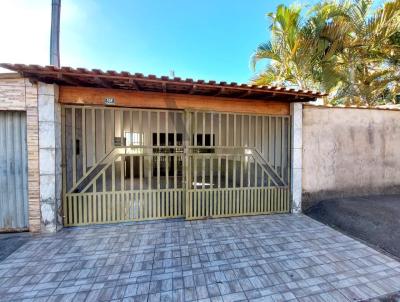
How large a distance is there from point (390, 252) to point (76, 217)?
575 centimetres

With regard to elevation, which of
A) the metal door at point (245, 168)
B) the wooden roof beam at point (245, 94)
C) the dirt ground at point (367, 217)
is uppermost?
the wooden roof beam at point (245, 94)

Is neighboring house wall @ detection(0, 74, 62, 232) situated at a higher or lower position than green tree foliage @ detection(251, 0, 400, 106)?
lower

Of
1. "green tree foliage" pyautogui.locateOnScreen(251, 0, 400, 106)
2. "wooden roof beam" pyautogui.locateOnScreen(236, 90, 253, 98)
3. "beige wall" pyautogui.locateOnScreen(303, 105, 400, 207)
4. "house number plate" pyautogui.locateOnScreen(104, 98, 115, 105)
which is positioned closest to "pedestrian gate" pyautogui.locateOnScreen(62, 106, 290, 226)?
"house number plate" pyautogui.locateOnScreen(104, 98, 115, 105)

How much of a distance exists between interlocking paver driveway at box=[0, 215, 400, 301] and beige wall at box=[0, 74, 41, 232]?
0.62 meters

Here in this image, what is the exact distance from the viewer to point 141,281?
2449 millimetres

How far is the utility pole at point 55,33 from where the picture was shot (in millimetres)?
5340

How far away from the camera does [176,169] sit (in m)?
4.51

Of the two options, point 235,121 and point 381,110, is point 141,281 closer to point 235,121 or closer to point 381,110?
point 235,121

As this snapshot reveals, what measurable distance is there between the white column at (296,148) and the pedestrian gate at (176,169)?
0.14 meters

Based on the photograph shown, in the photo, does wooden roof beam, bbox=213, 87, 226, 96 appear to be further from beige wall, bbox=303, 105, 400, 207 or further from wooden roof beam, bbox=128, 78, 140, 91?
beige wall, bbox=303, 105, 400, 207

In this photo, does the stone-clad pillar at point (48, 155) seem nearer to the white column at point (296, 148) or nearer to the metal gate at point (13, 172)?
the metal gate at point (13, 172)

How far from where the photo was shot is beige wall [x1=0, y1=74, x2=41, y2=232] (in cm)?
359

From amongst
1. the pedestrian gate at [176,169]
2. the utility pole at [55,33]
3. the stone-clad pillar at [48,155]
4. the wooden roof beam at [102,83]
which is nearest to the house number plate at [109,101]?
the pedestrian gate at [176,169]

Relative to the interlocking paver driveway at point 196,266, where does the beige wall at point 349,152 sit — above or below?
above
